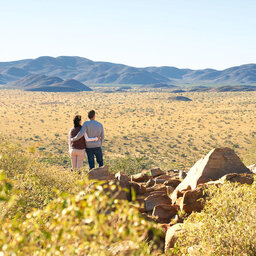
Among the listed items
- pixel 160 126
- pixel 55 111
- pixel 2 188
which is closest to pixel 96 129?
pixel 2 188

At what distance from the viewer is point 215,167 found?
8.83 metres

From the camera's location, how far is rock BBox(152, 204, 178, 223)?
7.50 meters

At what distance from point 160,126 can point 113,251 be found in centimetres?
4200

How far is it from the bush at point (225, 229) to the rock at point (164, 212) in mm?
1314

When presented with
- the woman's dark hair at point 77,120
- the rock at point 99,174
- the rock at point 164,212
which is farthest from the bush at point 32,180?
the rock at point 164,212

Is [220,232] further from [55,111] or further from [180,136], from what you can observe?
[55,111]

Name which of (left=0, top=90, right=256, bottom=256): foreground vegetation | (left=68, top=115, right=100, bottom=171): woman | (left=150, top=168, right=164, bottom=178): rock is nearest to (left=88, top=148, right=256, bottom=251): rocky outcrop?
(left=0, top=90, right=256, bottom=256): foreground vegetation

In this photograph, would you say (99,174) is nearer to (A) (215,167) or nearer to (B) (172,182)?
(B) (172,182)

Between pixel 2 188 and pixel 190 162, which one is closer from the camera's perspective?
pixel 2 188

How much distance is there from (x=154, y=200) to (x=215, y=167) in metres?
1.88

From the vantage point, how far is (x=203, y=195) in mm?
7316

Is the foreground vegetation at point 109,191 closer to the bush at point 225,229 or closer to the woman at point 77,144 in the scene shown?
the bush at point 225,229

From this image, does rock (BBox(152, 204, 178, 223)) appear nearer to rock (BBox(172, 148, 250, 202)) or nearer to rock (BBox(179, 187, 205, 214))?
rock (BBox(179, 187, 205, 214))

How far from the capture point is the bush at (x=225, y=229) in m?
5.05
